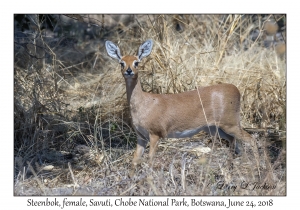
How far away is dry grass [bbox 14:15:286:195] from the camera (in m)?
6.24

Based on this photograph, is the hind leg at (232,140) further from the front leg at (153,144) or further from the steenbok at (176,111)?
the front leg at (153,144)

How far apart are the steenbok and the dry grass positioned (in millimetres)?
340

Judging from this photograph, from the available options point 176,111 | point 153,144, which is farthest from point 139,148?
point 176,111

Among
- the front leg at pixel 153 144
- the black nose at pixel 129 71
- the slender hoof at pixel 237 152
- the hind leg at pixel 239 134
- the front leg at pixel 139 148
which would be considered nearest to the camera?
the black nose at pixel 129 71

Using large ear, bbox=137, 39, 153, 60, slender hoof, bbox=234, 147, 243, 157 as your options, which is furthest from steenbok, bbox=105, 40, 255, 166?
slender hoof, bbox=234, 147, 243, 157

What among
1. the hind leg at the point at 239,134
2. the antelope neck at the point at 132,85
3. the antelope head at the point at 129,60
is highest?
the antelope head at the point at 129,60

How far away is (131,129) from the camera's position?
796 cm

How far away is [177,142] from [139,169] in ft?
4.29

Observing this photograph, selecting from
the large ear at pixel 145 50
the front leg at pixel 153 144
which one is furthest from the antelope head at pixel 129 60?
the front leg at pixel 153 144

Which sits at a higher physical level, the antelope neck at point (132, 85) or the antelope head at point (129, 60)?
the antelope head at point (129, 60)

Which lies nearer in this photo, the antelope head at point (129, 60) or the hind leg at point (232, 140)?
the antelope head at point (129, 60)

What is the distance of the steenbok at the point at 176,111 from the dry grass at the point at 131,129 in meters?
0.34

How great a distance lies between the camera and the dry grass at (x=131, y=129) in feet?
20.5

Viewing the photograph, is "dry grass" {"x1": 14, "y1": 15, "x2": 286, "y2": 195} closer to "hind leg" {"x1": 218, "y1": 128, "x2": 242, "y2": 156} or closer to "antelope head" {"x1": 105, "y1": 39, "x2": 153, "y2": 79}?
"hind leg" {"x1": 218, "y1": 128, "x2": 242, "y2": 156}
